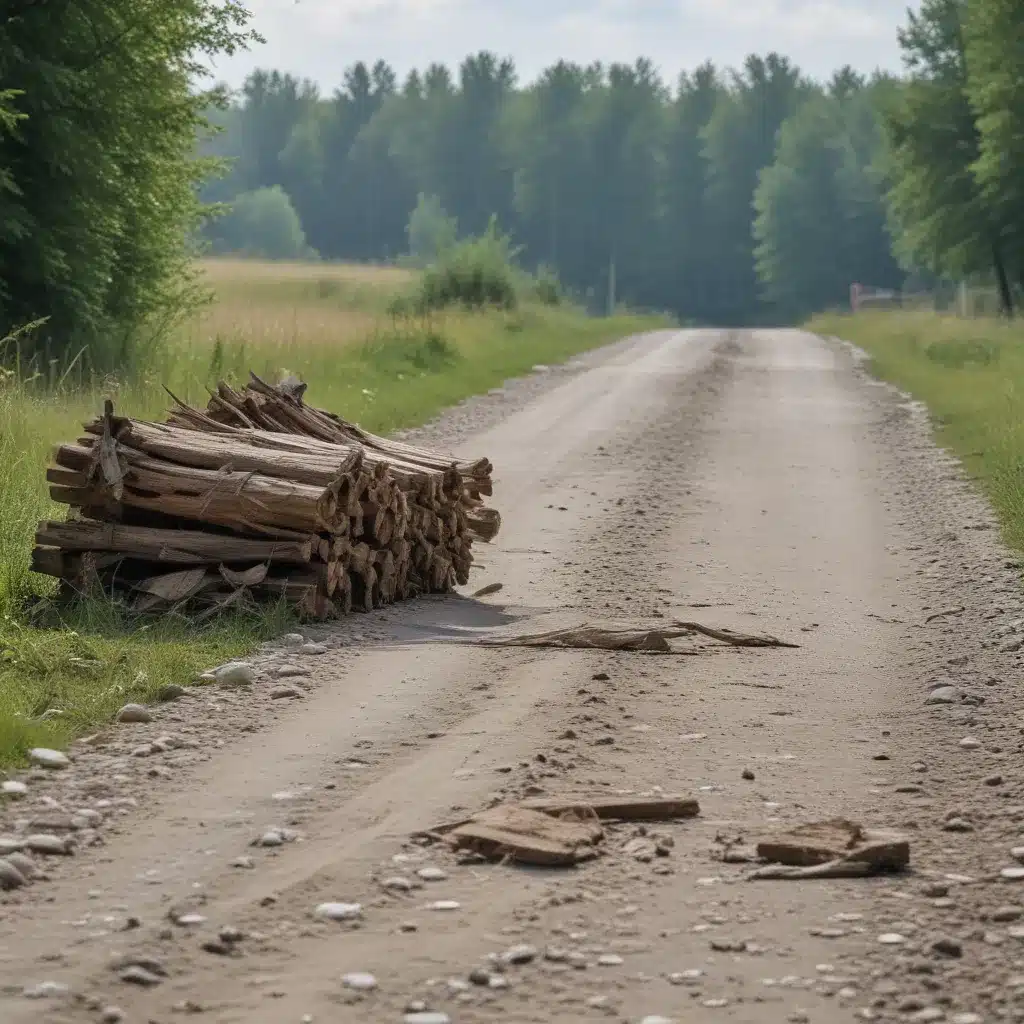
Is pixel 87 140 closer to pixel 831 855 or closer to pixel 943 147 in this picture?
pixel 831 855

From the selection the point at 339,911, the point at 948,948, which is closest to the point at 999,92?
the point at 948,948

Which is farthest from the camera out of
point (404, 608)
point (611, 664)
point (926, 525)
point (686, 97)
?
point (686, 97)

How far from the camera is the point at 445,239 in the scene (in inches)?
1853

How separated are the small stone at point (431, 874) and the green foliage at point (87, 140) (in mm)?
15174

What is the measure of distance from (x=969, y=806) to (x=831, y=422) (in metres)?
15.8

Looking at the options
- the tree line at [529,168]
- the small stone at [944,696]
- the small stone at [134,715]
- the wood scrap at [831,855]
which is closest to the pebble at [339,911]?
the wood scrap at [831,855]

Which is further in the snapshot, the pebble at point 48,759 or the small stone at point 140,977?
the pebble at point 48,759

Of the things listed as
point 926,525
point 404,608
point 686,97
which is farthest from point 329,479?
point 686,97

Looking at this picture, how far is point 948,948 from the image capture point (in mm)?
4848

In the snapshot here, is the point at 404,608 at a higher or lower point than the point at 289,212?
lower

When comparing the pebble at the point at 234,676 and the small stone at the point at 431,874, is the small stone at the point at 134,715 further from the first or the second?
the small stone at the point at 431,874

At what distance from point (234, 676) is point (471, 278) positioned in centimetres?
3831

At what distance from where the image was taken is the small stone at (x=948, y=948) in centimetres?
483

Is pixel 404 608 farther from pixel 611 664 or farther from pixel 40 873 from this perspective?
pixel 40 873
